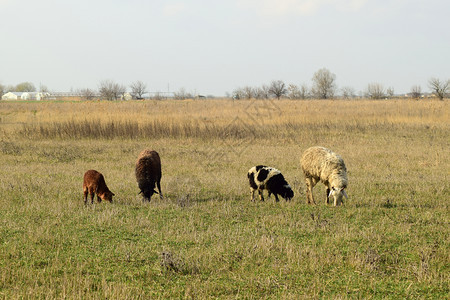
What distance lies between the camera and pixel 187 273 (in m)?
5.85

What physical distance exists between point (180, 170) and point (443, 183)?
8.31 metres

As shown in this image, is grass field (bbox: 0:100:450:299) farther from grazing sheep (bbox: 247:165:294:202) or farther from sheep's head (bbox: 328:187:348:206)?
grazing sheep (bbox: 247:165:294:202)

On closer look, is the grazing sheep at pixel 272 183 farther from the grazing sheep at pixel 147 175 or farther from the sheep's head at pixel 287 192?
the grazing sheep at pixel 147 175

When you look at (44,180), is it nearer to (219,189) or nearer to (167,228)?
(219,189)

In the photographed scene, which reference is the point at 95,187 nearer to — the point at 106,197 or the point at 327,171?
the point at 106,197

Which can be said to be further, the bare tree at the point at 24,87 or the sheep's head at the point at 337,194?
the bare tree at the point at 24,87

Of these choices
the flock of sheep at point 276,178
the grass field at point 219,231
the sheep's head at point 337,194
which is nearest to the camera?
the grass field at point 219,231

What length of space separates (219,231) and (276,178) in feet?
10.7

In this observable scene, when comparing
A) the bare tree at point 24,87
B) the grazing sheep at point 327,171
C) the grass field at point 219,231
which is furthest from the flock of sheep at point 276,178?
the bare tree at point 24,87

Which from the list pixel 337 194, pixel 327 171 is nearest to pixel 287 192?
pixel 327 171

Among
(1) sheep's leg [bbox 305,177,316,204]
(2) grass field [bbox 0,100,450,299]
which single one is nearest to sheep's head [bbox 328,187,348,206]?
(2) grass field [bbox 0,100,450,299]

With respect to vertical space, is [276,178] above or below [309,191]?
above

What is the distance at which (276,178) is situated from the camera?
34.4ft

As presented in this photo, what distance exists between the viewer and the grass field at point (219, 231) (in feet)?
17.8
